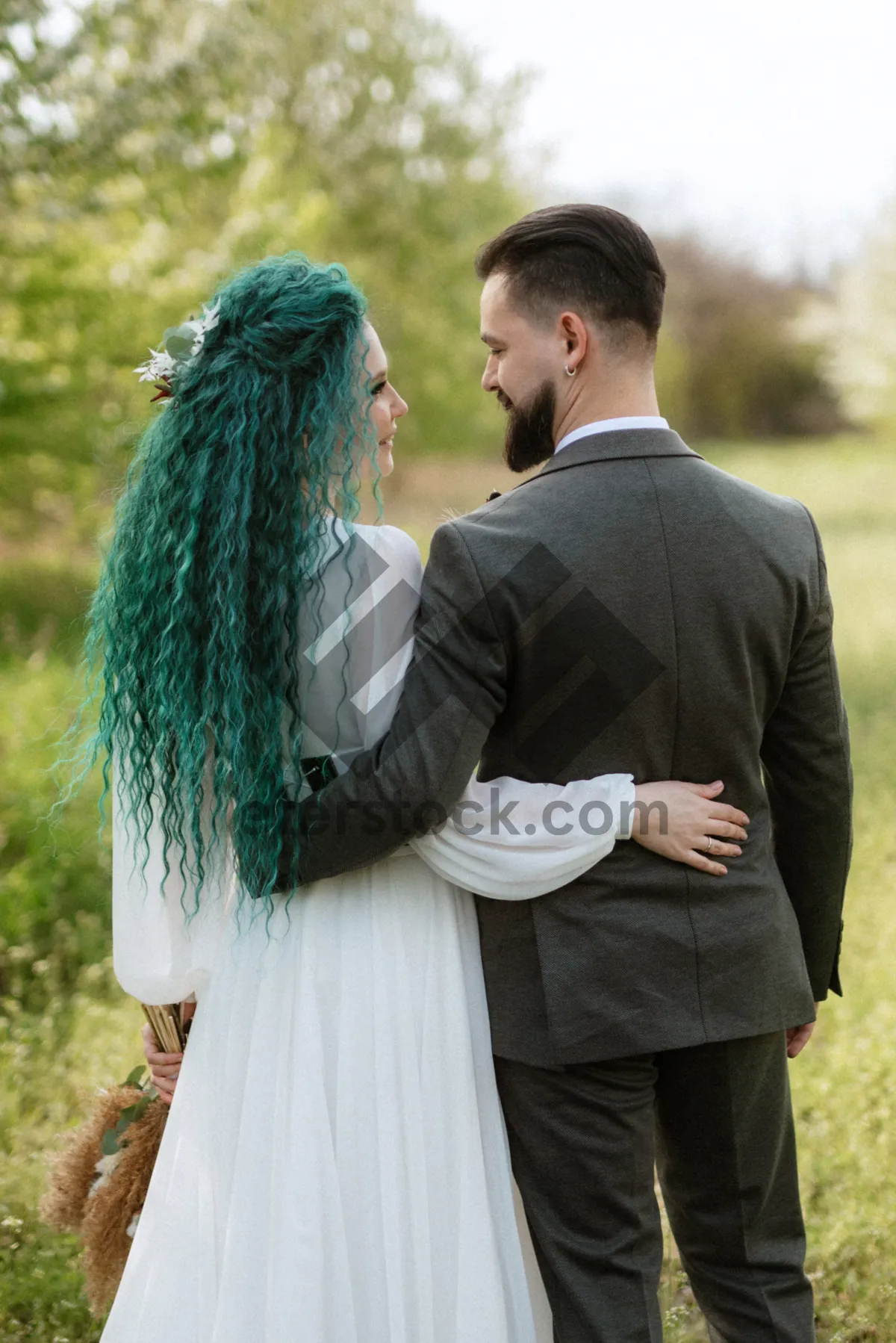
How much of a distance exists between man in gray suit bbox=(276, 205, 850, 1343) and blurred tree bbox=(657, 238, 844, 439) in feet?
118

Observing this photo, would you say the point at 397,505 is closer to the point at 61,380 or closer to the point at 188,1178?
the point at 61,380

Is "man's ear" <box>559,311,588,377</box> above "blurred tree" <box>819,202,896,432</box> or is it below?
below

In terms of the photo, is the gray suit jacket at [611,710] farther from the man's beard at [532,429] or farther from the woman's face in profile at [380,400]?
the woman's face in profile at [380,400]

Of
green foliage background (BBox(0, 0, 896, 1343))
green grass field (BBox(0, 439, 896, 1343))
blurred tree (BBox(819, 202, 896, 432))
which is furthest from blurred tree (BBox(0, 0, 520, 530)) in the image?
blurred tree (BBox(819, 202, 896, 432))

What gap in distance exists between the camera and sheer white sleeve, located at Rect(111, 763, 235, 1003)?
2115mm

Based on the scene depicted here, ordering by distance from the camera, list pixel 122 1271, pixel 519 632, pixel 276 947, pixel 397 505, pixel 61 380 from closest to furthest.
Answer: pixel 519 632
pixel 276 947
pixel 122 1271
pixel 61 380
pixel 397 505

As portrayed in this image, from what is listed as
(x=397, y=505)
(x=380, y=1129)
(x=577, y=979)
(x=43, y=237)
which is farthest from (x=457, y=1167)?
(x=397, y=505)

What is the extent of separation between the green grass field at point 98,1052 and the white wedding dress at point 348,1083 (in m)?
0.43

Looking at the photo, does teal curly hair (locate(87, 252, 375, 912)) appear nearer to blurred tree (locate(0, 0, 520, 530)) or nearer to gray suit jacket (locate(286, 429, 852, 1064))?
gray suit jacket (locate(286, 429, 852, 1064))

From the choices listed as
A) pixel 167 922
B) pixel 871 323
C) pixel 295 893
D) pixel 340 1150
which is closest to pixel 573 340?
pixel 295 893

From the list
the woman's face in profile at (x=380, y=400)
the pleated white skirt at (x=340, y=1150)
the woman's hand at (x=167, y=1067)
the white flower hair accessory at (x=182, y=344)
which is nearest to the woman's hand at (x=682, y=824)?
the pleated white skirt at (x=340, y=1150)

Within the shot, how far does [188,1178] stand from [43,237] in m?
7.88

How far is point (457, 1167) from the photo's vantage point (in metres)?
2.03

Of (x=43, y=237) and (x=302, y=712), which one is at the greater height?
(x=43, y=237)
